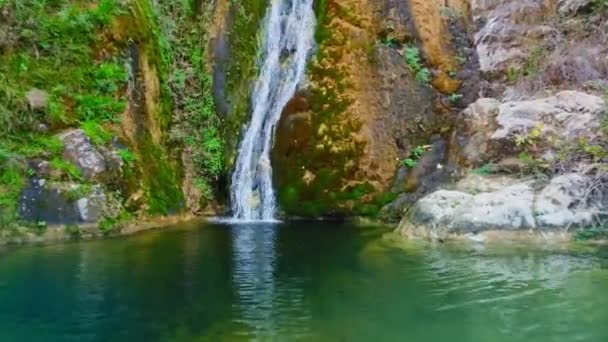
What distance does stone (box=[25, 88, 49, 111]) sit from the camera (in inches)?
418

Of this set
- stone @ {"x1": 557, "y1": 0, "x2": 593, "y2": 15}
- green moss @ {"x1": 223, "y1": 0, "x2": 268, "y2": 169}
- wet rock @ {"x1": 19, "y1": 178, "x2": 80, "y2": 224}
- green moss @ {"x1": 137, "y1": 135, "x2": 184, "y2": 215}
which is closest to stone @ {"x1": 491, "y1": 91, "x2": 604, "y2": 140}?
stone @ {"x1": 557, "y1": 0, "x2": 593, "y2": 15}

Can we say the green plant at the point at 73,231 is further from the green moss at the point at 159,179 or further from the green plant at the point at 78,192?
the green moss at the point at 159,179

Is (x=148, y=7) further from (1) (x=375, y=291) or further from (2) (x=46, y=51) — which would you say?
(1) (x=375, y=291)

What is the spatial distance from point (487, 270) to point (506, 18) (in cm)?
771

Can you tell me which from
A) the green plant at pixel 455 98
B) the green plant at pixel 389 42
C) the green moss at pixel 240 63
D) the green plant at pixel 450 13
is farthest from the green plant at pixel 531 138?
the green moss at pixel 240 63

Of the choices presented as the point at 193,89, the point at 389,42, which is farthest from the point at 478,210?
the point at 193,89

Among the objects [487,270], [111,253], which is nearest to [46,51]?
[111,253]

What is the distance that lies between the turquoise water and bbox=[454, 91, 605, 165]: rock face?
256 cm

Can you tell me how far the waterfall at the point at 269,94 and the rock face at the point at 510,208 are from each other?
3.86 metres

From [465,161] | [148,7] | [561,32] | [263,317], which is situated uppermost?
[148,7]

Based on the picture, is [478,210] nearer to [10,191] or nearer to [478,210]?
[478,210]

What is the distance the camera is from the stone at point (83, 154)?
10453 millimetres

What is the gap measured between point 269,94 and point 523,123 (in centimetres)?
523

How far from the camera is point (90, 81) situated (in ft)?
37.6
